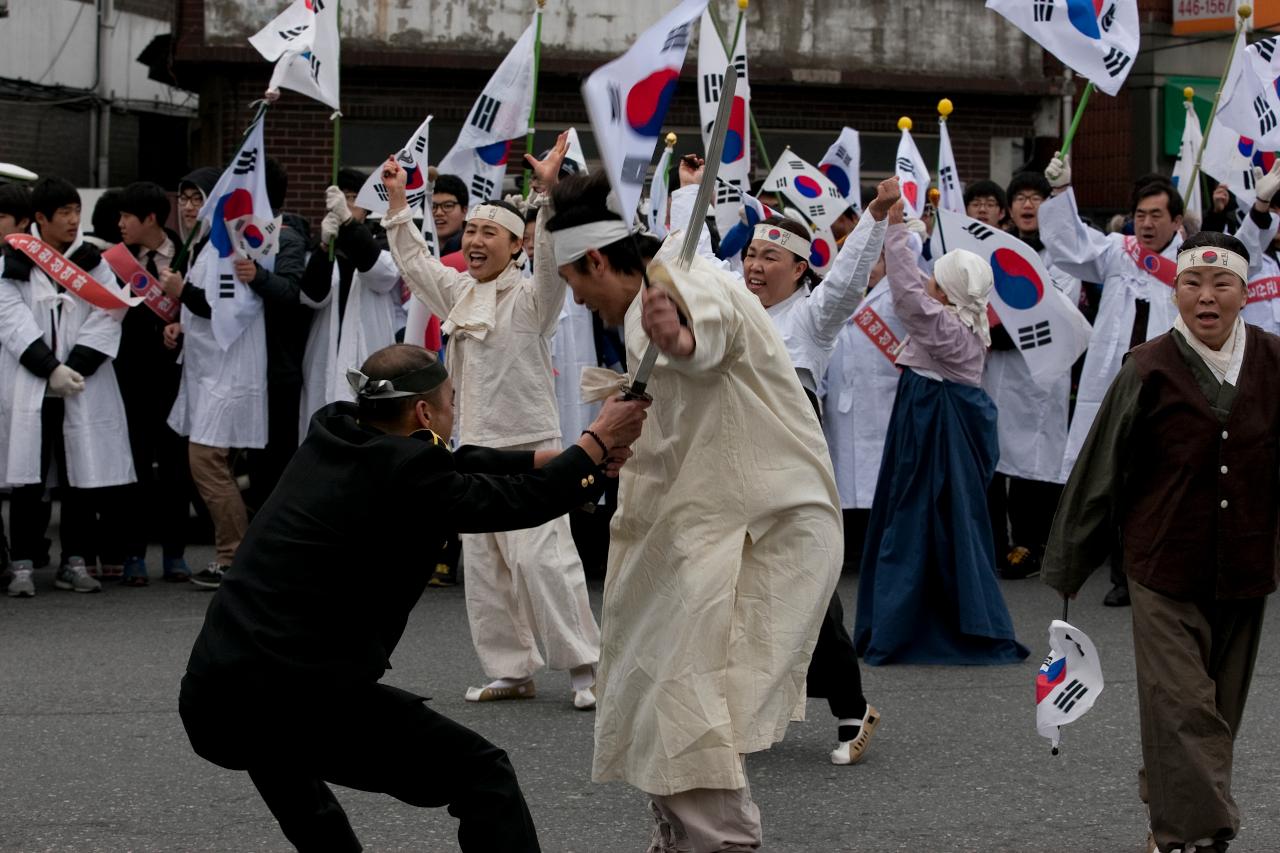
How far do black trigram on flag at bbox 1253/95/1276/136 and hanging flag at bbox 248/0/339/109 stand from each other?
489cm

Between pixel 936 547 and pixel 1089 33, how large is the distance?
2669mm

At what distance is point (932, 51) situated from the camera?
63.6ft

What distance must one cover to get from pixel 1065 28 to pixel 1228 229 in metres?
2.88

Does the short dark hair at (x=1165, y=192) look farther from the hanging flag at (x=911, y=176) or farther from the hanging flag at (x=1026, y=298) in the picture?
the hanging flag at (x=911, y=176)

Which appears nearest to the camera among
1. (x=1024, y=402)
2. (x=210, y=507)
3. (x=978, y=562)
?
(x=978, y=562)

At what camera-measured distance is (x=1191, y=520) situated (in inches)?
200

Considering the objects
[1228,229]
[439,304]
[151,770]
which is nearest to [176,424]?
[439,304]

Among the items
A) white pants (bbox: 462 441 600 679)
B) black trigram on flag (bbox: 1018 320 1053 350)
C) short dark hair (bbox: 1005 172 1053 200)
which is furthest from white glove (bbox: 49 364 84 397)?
short dark hair (bbox: 1005 172 1053 200)

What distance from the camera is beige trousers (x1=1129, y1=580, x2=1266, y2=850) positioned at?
193 inches

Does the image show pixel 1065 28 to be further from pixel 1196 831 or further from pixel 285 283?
pixel 1196 831

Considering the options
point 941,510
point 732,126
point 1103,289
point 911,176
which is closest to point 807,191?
point 911,176

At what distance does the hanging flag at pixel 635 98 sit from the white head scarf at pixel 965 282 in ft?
13.2

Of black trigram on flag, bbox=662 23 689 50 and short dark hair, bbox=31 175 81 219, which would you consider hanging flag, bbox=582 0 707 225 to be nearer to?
black trigram on flag, bbox=662 23 689 50

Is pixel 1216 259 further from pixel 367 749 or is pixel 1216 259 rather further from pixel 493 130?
pixel 493 130
